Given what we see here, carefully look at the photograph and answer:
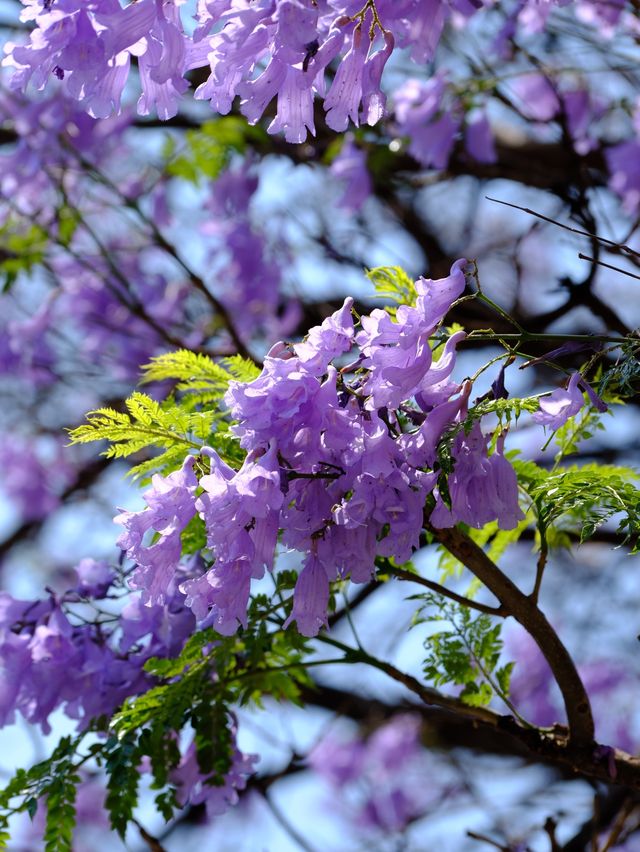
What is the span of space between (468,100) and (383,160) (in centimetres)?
43

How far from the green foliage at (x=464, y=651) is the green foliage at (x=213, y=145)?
2731 mm

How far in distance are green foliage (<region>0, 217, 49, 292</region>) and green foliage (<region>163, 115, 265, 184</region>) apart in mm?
551

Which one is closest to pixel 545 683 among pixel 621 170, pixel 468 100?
pixel 621 170

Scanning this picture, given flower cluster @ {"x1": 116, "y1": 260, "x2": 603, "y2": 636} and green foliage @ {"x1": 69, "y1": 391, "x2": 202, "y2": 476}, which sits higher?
green foliage @ {"x1": 69, "y1": 391, "x2": 202, "y2": 476}

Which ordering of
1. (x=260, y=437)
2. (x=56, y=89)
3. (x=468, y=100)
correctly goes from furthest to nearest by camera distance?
(x=56, y=89), (x=468, y=100), (x=260, y=437)

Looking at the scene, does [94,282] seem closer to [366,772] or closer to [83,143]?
[83,143]

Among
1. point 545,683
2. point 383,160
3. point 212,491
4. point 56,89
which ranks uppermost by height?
point 56,89

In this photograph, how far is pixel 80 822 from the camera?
20.5ft

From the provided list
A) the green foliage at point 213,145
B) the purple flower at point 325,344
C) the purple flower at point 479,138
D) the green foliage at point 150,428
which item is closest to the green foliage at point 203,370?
the green foliage at point 150,428

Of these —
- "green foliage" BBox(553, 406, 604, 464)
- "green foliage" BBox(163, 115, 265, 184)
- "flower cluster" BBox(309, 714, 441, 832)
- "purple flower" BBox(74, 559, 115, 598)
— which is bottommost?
"green foliage" BBox(553, 406, 604, 464)

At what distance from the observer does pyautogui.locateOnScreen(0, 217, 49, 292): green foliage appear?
4031mm

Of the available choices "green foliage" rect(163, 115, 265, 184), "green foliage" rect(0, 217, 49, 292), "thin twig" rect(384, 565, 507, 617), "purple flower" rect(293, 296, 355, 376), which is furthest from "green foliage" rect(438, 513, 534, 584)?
"green foliage" rect(163, 115, 265, 184)

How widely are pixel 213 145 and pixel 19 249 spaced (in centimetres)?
80

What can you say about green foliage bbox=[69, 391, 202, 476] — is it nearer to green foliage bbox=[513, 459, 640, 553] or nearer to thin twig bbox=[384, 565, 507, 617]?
thin twig bbox=[384, 565, 507, 617]
